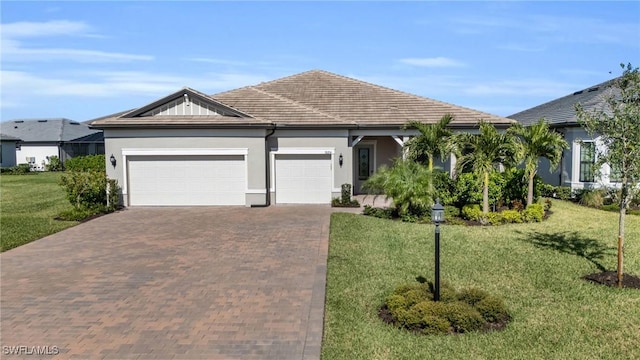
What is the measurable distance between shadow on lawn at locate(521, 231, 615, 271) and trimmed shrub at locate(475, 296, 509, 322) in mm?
3920

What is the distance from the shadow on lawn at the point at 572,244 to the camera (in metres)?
10.8

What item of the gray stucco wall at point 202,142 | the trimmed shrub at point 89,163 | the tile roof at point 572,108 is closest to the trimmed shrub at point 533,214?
the tile roof at point 572,108

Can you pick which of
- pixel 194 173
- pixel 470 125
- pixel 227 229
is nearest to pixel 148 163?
pixel 194 173

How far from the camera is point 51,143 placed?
140ft

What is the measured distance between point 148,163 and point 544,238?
1422 centimetres

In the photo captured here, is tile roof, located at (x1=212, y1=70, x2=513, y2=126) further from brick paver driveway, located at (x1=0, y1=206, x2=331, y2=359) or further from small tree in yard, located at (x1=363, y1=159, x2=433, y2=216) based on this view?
brick paver driveway, located at (x1=0, y1=206, x2=331, y2=359)

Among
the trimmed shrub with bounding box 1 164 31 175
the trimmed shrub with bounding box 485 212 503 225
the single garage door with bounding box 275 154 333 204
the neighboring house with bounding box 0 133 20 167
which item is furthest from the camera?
the neighboring house with bounding box 0 133 20 167

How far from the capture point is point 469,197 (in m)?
16.7

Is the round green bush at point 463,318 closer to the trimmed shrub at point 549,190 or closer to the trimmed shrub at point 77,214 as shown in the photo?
the trimmed shrub at point 77,214

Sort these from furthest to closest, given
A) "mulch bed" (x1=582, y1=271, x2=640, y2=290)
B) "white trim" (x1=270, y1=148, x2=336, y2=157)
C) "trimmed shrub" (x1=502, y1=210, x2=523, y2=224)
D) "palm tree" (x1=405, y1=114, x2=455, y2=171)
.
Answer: "white trim" (x1=270, y1=148, x2=336, y2=157) < "palm tree" (x1=405, y1=114, x2=455, y2=171) < "trimmed shrub" (x1=502, y1=210, x2=523, y2=224) < "mulch bed" (x1=582, y1=271, x2=640, y2=290)

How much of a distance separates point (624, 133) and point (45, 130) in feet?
158

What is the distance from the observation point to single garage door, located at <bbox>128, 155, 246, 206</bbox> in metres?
18.9

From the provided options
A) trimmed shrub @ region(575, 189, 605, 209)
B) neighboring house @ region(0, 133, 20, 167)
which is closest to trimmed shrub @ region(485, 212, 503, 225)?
trimmed shrub @ region(575, 189, 605, 209)
